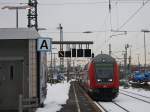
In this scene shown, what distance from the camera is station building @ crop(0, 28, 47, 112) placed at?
67.5ft

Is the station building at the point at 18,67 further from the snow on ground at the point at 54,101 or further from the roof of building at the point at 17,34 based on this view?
the snow on ground at the point at 54,101

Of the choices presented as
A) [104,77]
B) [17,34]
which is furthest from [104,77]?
[17,34]

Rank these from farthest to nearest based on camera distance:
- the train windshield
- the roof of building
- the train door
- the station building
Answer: the train windshield, the train door, the station building, the roof of building

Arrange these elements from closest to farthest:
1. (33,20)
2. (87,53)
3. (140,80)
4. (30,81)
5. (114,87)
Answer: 1. (30,81)
2. (114,87)
3. (33,20)
4. (87,53)
5. (140,80)

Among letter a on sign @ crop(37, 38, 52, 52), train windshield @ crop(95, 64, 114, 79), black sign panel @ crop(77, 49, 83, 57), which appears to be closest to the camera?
letter a on sign @ crop(37, 38, 52, 52)

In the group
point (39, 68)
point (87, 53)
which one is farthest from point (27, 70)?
point (87, 53)

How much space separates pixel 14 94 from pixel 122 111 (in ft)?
18.7

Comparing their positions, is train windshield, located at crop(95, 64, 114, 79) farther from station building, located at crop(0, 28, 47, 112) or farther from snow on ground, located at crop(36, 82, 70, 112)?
station building, located at crop(0, 28, 47, 112)

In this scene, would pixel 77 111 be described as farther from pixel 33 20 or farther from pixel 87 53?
pixel 87 53

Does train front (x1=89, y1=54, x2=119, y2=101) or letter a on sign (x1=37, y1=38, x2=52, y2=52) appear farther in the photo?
train front (x1=89, y1=54, x2=119, y2=101)

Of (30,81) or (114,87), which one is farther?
(114,87)

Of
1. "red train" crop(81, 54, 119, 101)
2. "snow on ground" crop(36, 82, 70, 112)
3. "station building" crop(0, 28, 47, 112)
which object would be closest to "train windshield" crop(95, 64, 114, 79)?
"red train" crop(81, 54, 119, 101)

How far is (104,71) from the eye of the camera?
115ft

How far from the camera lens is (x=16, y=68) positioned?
2244 centimetres
